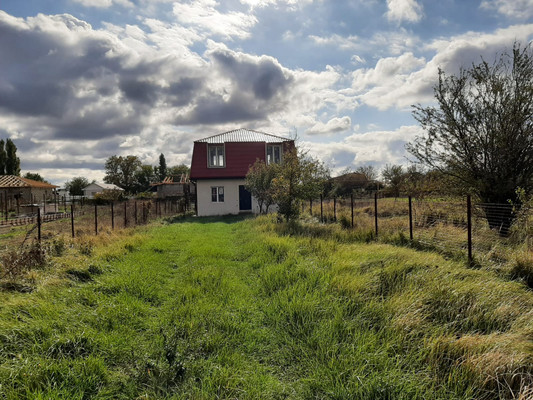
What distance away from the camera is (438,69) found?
399 inches

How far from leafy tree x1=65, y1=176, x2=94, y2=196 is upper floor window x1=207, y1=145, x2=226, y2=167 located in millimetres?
60163

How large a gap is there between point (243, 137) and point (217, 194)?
17.0ft

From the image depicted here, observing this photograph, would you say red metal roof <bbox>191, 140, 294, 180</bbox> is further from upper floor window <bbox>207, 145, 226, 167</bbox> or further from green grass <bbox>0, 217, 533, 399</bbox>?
green grass <bbox>0, 217, 533, 399</bbox>

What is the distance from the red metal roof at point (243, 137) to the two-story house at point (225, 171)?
3.0 inches

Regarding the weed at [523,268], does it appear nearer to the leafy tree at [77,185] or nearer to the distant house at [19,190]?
the distant house at [19,190]

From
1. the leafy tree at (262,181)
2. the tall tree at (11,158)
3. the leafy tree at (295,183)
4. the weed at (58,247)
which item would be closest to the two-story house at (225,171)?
the leafy tree at (262,181)

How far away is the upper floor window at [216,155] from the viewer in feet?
71.2

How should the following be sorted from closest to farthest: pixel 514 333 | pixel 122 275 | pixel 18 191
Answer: pixel 514 333 < pixel 122 275 < pixel 18 191

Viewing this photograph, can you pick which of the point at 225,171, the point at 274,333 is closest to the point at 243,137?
the point at 225,171

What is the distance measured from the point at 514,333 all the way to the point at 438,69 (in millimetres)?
9670

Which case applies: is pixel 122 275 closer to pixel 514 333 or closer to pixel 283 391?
pixel 283 391

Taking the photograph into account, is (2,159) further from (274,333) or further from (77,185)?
(274,333)

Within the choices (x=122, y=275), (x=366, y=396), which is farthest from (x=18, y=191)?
(x=366, y=396)

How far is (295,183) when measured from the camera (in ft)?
44.2
